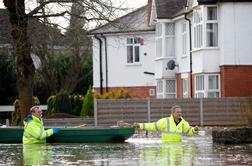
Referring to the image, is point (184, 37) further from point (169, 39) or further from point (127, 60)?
point (127, 60)

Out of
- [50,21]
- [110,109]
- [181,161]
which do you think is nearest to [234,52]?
[110,109]

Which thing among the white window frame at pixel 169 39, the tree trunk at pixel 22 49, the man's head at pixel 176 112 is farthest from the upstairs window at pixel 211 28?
the man's head at pixel 176 112

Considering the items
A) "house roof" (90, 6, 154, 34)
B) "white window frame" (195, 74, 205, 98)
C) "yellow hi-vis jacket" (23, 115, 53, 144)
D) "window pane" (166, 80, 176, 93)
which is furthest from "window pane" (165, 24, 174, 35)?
"yellow hi-vis jacket" (23, 115, 53, 144)

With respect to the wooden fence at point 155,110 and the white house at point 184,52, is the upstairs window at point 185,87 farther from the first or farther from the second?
the wooden fence at point 155,110

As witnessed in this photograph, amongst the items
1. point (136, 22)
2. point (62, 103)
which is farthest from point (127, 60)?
point (62, 103)

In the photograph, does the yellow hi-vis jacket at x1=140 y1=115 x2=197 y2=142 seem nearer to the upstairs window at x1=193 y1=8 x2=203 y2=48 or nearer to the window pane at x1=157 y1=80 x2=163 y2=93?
the upstairs window at x1=193 y1=8 x2=203 y2=48

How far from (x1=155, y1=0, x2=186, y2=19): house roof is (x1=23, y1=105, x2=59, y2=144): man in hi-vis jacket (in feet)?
81.9

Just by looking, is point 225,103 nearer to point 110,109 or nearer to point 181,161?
point 110,109

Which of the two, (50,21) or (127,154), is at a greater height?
(50,21)

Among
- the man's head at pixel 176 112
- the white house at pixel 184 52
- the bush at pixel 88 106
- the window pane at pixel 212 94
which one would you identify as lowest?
the man's head at pixel 176 112

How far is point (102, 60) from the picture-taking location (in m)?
60.0

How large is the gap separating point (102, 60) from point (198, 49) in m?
16.6

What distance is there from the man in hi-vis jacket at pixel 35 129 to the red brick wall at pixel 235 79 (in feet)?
56.7

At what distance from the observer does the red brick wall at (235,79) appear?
43.0m
